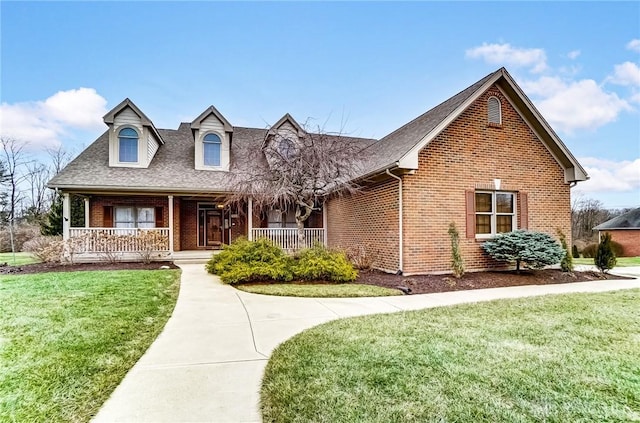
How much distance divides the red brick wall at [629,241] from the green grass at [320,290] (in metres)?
28.4

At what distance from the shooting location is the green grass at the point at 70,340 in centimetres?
292

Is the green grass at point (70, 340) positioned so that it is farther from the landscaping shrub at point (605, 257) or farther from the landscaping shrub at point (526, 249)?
the landscaping shrub at point (605, 257)

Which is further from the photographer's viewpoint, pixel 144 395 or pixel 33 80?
pixel 33 80

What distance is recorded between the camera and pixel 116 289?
7438mm

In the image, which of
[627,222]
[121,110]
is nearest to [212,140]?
[121,110]

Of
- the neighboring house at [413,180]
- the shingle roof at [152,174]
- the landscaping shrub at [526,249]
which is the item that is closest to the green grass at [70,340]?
the shingle roof at [152,174]

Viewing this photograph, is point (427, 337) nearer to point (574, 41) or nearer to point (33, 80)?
point (33, 80)

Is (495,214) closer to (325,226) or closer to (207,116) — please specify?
(325,226)

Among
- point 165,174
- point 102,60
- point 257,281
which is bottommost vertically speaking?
point 257,281

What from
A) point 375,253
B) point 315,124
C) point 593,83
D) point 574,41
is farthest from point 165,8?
point 593,83

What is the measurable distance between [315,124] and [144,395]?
32.5ft

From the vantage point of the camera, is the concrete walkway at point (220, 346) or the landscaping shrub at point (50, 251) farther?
the landscaping shrub at point (50, 251)

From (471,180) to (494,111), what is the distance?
2.44 metres

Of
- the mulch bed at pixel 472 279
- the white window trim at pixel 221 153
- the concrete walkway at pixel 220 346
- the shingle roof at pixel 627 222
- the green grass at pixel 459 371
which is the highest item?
the white window trim at pixel 221 153
